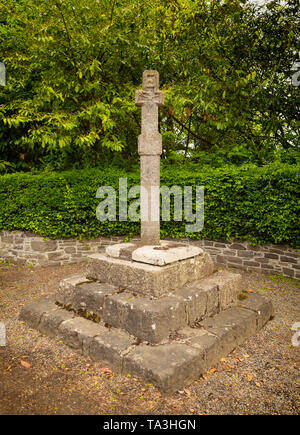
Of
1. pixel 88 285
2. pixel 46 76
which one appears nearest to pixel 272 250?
pixel 88 285

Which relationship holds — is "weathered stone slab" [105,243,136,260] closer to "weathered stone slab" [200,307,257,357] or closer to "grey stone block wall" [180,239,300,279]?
"weathered stone slab" [200,307,257,357]

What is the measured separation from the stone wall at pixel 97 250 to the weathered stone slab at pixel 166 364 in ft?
13.6

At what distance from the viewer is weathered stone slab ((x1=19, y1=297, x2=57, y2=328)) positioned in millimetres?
4595

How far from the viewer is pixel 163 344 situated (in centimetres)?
360

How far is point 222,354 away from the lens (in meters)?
3.72

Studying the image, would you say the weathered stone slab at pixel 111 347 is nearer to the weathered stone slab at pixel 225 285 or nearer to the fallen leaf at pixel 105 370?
the fallen leaf at pixel 105 370

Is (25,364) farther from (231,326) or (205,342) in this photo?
(231,326)

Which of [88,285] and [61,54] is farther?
[61,54]

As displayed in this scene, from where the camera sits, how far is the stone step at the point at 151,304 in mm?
3701

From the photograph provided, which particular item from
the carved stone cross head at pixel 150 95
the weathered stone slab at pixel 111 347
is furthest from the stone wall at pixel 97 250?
the weathered stone slab at pixel 111 347

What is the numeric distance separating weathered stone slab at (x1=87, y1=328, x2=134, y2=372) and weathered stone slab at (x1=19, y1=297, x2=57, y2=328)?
1.22 meters

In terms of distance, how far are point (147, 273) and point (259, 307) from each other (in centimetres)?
186

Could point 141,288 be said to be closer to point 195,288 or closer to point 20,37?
point 195,288
